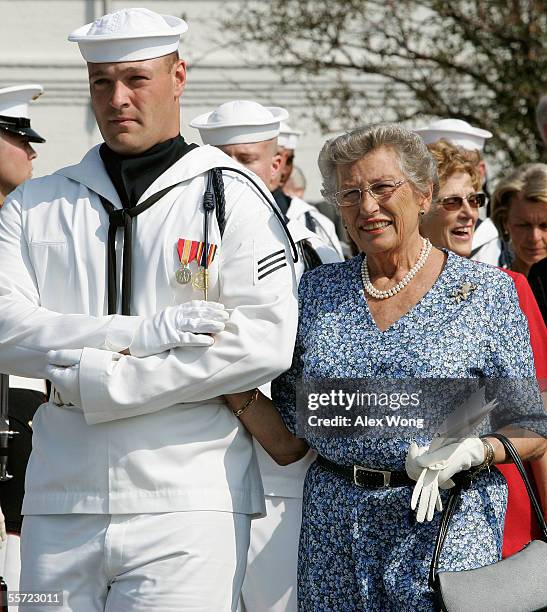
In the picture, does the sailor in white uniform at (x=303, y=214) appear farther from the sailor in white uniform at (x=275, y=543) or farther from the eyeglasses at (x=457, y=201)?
the sailor in white uniform at (x=275, y=543)

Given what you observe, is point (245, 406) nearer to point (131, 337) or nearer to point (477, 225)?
point (131, 337)

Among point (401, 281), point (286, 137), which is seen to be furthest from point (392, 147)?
point (286, 137)

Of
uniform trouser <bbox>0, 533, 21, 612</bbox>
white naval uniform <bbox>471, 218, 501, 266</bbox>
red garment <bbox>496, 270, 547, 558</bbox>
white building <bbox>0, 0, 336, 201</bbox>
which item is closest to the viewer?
red garment <bbox>496, 270, 547, 558</bbox>

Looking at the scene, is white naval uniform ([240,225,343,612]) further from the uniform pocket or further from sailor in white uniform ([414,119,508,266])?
sailor in white uniform ([414,119,508,266])

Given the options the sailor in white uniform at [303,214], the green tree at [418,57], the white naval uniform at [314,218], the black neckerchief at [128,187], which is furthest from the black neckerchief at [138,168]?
the green tree at [418,57]

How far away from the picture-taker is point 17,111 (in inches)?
241

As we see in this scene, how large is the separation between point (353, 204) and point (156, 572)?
4.03 feet

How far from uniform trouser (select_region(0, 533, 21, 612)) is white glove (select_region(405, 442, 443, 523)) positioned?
6.76 feet

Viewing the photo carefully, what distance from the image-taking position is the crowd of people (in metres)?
3.48

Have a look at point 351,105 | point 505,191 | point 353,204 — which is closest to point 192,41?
point 351,105

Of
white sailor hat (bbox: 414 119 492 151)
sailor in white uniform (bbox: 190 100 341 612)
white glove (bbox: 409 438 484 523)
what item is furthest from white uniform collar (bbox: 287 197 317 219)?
white glove (bbox: 409 438 484 523)

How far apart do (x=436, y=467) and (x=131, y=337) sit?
35.0 inches

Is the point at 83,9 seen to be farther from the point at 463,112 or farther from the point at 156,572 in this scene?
the point at 156,572

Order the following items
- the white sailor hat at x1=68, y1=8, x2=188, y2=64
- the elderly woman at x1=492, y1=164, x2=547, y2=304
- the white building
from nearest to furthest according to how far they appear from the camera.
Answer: the white sailor hat at x1=68, y1=8, x2=188, y2=64
the elderly woman at x1=492, y1=164, x2=547, y2=304
the white building
